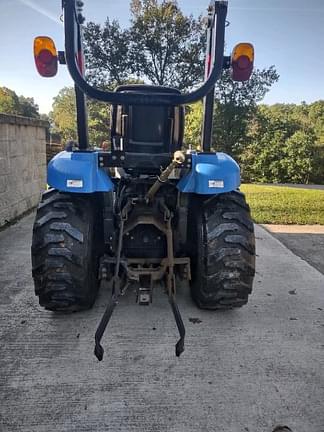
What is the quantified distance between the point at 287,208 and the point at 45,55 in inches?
219

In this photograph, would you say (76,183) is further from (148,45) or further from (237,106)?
(237,106)

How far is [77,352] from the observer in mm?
1976

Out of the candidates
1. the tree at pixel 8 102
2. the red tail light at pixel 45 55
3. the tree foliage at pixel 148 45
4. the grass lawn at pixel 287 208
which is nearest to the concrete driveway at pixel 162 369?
the red tail light at pixel 45 55

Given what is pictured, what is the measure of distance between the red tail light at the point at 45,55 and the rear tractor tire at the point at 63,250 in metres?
0.76

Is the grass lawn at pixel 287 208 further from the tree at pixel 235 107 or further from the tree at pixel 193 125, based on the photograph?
the tree at pixel 235 107

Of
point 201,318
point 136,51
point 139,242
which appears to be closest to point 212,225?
point 139,242

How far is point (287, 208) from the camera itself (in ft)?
21.6

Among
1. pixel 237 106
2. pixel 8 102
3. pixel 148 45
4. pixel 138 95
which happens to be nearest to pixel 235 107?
pixel 237 106

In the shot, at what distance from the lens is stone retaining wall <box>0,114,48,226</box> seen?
479 cm

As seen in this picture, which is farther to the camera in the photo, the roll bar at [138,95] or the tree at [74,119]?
the tree at [74,119]

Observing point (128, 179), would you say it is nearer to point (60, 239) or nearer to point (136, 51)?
point (60, 239)

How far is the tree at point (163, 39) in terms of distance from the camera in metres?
13.9

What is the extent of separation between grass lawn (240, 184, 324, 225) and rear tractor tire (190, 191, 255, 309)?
11.4ft

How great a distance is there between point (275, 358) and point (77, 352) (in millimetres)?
1123
